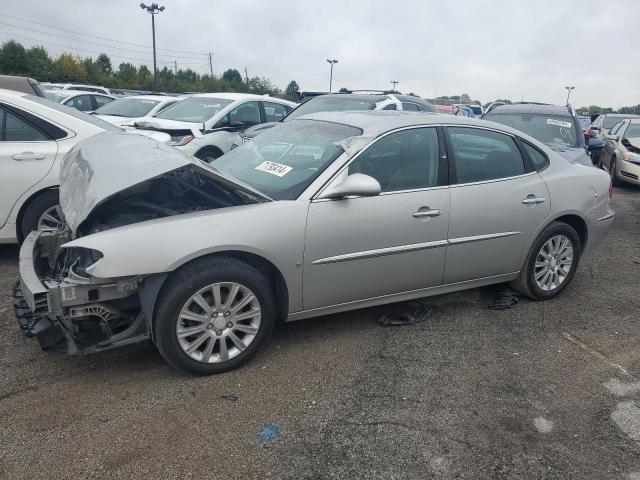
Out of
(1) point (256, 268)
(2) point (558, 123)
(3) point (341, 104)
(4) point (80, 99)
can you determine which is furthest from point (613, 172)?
(4) point (80, 99)

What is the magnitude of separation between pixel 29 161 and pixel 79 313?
2632 mm

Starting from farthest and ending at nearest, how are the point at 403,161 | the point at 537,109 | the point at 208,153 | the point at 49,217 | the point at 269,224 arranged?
1. the point at 537,109
2. the point at 208,153
3. the point at 49,217
4. the point at 403,161
5. the point at 269,224

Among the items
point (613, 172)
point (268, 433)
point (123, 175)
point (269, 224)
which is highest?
point (123, 175)

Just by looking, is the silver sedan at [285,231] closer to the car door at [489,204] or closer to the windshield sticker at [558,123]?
the car door at [489,204]

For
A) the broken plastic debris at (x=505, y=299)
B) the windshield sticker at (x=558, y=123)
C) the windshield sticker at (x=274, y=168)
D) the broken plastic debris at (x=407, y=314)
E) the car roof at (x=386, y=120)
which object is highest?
the windshield sticker at (x=558, y=123)

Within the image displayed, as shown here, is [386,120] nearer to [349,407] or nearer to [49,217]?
[349,407]

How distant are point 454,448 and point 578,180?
304 centimetres

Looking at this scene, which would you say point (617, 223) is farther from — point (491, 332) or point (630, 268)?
point (491, 332)

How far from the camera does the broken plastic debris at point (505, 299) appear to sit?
466 cm

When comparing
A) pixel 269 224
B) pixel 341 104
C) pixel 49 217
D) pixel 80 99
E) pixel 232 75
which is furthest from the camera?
pixel 232 75

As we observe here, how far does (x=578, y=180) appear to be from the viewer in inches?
190

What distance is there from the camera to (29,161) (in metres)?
5.08

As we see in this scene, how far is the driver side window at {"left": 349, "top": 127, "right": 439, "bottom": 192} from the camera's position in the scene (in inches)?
153

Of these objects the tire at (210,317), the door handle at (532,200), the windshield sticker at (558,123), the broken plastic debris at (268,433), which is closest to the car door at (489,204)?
the door handle at (532,200)
